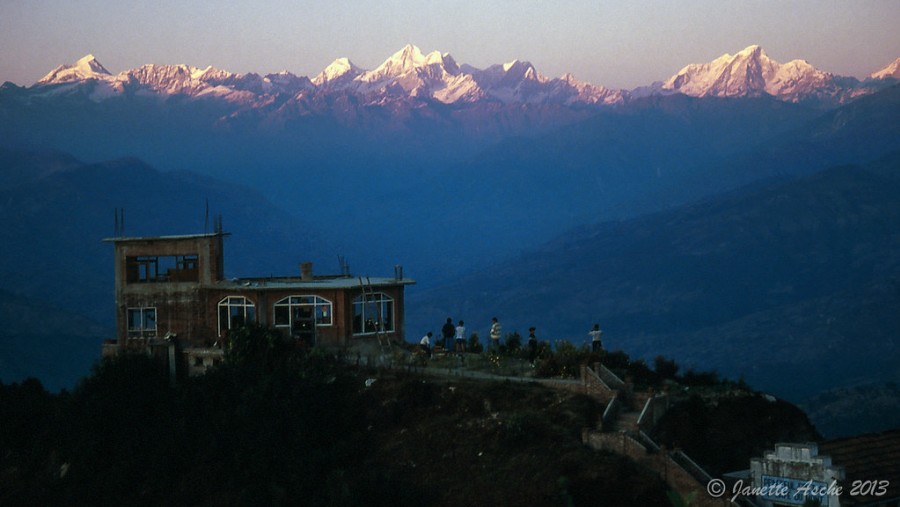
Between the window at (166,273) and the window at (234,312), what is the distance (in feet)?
5.34

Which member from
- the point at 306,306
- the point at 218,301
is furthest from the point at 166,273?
the point at 306,306

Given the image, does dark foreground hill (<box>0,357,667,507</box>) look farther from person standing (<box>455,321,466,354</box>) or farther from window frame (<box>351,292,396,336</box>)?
person standing (<box>455,321,466,354</box>)

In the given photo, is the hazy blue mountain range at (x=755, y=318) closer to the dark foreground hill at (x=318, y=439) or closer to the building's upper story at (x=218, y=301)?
the building's upper story at (x=218, y=301)

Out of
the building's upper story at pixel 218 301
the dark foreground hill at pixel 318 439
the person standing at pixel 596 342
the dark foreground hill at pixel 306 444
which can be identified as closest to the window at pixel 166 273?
the building's upper story at pixel 218 301

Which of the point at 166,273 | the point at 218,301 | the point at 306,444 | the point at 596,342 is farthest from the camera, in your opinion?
the point at 166,273

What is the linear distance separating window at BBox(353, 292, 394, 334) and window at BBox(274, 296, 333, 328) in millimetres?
1123

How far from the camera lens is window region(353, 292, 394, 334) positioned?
155 feet

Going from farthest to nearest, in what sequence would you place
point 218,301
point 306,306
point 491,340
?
point 218,301
point 306,306
point 491,340

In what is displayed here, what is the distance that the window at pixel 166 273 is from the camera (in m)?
48.4

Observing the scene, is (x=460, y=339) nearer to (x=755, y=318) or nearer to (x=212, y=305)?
(x=212, y=305)

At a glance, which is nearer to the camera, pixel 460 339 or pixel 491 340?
pixel 491 340

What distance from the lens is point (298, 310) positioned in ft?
153

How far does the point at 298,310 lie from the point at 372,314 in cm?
270

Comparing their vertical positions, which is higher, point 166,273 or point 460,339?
point 166,273
